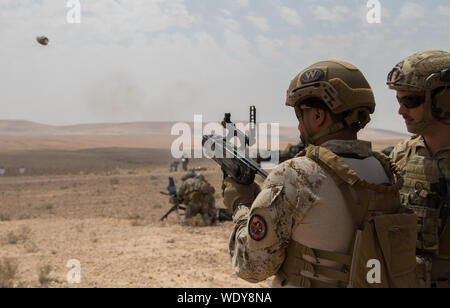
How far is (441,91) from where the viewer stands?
2848 millimetres

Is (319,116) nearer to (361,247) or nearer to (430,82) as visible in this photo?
(361,247)

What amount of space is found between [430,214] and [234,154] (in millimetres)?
1371

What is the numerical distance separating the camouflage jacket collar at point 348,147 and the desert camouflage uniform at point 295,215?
16cm

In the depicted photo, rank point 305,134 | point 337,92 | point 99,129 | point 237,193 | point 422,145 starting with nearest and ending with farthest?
point 337,92 → point 305,134 → point 237,193 → point 422,145 → point 99,129

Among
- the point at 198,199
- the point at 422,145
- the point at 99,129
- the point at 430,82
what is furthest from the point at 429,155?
the point at 99,129

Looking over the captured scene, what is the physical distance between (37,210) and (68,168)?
25337 mm

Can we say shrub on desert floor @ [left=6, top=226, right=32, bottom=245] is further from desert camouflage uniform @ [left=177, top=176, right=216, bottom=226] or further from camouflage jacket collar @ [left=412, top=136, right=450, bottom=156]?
camouflage jacket collar @ [left=412, top=136, right=450, bottom=156]

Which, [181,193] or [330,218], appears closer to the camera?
[330,218]

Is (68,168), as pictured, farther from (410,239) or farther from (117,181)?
(410,239)

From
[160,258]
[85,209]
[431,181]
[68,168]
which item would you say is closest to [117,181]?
[85,209]

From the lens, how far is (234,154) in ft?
9.84

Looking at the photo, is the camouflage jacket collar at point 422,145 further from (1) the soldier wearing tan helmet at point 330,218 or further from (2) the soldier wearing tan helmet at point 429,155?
(1) the soldier wearing tan helmet at point 330,218

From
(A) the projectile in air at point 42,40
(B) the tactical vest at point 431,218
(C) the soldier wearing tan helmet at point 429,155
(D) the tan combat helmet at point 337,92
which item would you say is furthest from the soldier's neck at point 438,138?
(A) the projectile in air at point 42,40

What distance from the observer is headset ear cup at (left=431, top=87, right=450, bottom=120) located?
9.32 feet
